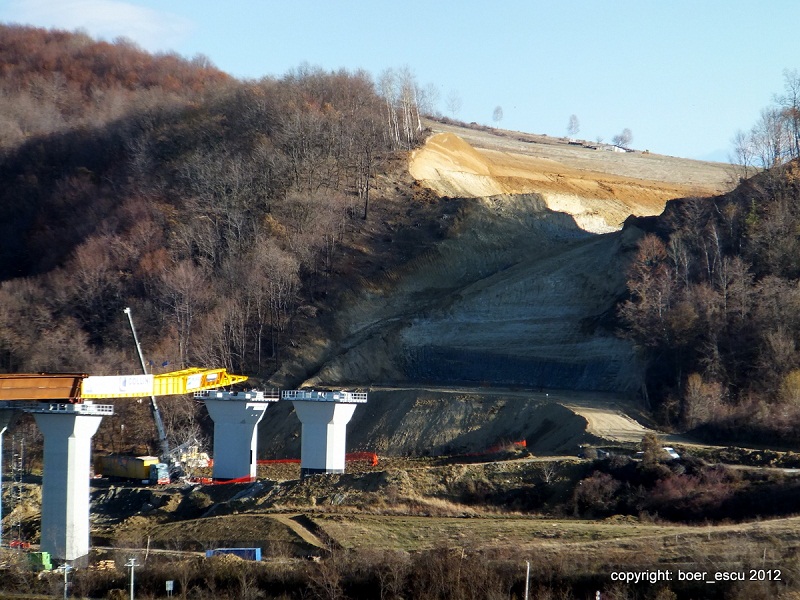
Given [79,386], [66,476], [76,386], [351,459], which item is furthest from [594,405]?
[66,476]

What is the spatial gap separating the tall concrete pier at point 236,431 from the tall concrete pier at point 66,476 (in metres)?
8.85

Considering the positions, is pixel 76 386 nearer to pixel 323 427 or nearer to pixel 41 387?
pixel 41 387

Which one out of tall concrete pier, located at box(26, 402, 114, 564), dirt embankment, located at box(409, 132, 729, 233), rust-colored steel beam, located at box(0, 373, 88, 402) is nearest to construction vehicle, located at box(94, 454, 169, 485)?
tall concrete pier, located at box(26, 402, 114, 564)

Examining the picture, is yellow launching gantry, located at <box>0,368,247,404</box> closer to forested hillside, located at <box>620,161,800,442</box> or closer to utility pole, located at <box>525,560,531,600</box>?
utility pole, located at <box>525,560,531,600</box>

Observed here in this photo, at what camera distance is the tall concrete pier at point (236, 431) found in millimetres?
55594

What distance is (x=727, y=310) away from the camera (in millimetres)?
62094

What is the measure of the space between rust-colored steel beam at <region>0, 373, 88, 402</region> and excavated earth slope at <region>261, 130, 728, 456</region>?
17.6 meters

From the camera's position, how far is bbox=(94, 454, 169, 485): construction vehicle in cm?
5712

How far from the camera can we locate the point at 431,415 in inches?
2406

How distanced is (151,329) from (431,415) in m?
22.3

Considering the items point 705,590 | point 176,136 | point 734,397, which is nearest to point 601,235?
point 734,397

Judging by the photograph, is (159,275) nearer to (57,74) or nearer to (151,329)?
(151,329)

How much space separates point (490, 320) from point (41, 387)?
3166cm

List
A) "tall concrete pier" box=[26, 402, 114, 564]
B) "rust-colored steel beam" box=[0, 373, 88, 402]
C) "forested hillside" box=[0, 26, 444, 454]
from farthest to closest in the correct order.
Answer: "forested hillside" box=[0, 26, 444, 454] → "rust-colored steel beam" box=[0, 373, 88, 402] → "tall concrete pier" box=[26, 402, 114, 564]
